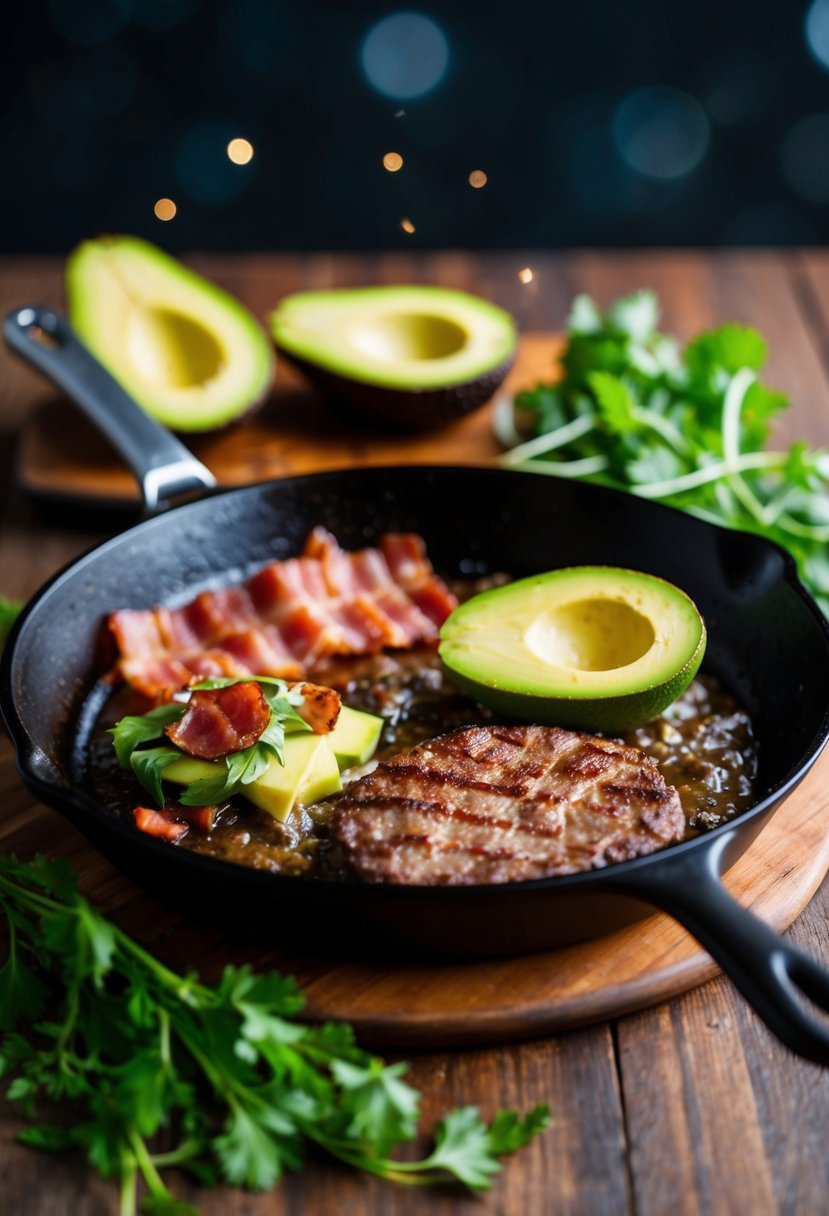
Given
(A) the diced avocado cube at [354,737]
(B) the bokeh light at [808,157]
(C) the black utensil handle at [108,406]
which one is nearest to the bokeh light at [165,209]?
(C) the black utensil handle at [108,406]

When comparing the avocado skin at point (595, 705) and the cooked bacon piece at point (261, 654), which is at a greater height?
the avocado skin at point (595, 705)

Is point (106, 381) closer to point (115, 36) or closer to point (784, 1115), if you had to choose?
point (784, 1115)

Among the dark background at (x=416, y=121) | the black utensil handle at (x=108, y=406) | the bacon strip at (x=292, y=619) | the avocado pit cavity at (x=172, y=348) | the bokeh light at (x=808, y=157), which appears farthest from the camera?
the bokeh light at (x=808, y=157)

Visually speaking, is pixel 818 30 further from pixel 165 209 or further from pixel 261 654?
pixel 261 654

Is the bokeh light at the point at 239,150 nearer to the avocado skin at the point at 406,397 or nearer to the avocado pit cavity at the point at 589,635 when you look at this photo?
the avocado skin at the point at 406,397

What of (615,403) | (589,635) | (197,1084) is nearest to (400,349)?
(615,403)

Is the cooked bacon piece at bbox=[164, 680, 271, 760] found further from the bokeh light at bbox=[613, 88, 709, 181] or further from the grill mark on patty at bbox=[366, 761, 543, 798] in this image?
the bokeh light at bbox=[613, 88, 709, 181]

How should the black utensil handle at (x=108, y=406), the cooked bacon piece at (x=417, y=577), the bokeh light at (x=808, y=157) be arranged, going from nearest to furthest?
the cooked bacon piece at (x=417, y=577), the black utensil handle at (x=108, y=406), the bokeh light at (x=808, y=157)
